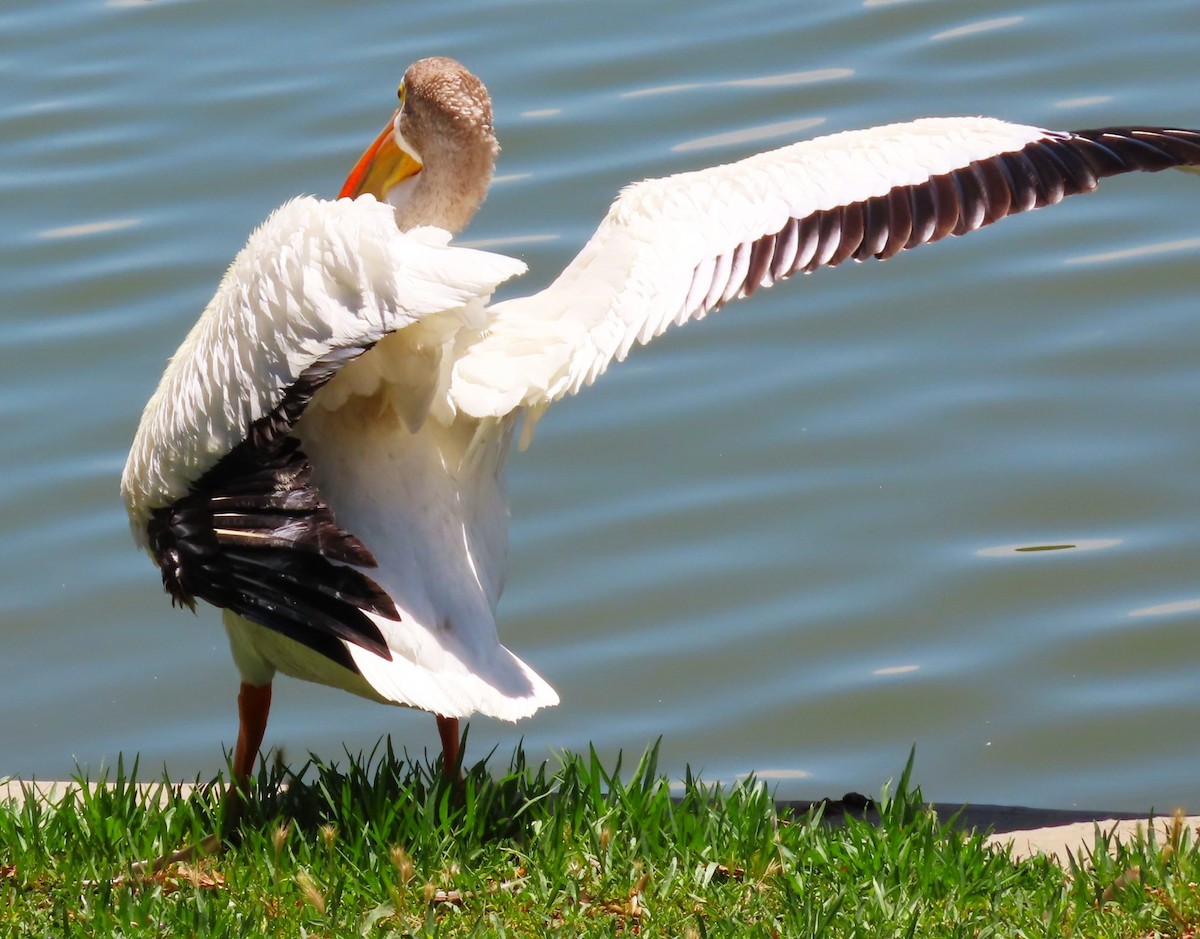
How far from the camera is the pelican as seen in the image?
11.4ft

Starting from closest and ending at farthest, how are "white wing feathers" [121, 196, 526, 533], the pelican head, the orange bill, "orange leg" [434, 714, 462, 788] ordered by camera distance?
"white wing feathers" [121, 196, 526, 533]
"orange leg" [434, 714, 462, 788]
the pelican head
the orange bill

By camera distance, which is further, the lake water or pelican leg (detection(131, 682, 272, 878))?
the lake water

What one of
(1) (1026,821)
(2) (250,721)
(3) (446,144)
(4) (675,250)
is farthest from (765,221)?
(2) (250,721)

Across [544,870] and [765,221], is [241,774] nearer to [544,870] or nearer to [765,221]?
[544,870]

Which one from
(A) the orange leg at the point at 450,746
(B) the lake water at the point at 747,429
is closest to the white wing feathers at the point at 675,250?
(A) the orange leg at the point at 450,746

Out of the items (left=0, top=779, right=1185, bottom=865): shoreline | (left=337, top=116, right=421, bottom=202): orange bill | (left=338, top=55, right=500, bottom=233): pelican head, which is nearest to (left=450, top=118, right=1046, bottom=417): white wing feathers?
(left=338, top=55, right=500, bottom=233): pelican head

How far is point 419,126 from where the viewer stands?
4.70 m

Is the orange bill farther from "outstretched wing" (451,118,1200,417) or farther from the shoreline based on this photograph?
the shoreline

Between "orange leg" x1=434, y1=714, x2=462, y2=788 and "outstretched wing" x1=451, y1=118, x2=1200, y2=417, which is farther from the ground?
"outstretched wing" x1=451, y1=118, x2=1200, y2=417

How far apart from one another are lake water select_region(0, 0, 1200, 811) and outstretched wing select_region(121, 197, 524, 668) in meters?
2.29

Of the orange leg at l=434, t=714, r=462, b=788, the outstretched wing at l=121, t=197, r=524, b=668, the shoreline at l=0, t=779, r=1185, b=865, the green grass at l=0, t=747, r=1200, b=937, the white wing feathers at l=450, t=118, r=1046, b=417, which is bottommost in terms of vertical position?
the green grass at l=0, t=747, r=1200, b=937

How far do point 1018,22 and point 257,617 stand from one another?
718 cm

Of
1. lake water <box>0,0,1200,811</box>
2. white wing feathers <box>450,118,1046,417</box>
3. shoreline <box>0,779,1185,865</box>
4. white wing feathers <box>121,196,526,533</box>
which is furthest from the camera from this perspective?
lake water <box>0,0,1200,811</box>

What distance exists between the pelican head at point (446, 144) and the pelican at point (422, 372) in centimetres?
62
